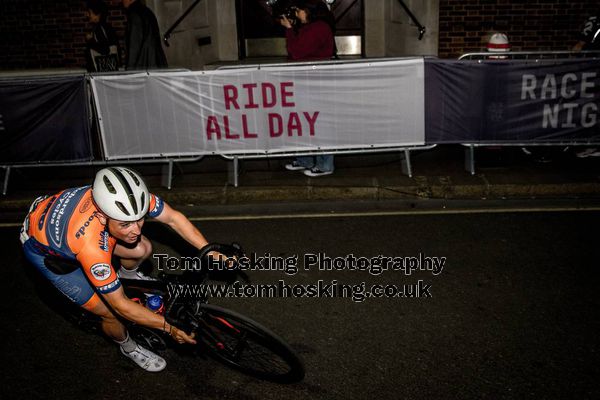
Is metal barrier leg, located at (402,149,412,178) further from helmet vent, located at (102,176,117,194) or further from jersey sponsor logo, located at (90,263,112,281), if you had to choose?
jersey sponsor logo, located at (90,263,112,281)

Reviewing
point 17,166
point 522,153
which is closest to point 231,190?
point 17,166

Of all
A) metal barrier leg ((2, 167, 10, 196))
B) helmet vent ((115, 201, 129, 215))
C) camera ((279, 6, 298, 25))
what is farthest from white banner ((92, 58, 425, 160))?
helmet vent ((115, 201, 129, 215))

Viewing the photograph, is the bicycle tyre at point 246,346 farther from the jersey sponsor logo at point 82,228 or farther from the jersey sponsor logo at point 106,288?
the jersey sponsor logo at point 82,228

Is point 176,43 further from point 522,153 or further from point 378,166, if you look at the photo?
point 522,153

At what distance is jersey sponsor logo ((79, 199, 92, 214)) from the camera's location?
3.69 metres

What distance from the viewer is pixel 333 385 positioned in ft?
12.8

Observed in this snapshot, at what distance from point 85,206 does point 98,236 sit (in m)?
0.30

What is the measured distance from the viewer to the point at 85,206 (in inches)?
147

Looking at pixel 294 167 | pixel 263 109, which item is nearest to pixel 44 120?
pixel 263 109

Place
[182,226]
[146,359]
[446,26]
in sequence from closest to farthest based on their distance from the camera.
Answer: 1. [182,226]
2. [146,359]
3. [446,26]

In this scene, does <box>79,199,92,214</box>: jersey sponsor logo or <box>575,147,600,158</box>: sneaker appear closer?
<box>79,199,92,214</box>: jersey sponsor logo

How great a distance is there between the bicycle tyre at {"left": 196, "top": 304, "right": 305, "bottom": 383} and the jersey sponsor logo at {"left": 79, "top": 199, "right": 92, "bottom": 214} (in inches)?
38.1

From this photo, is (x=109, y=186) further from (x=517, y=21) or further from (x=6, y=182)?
(x=517, y=21)

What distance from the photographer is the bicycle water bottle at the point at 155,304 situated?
3717 mm
